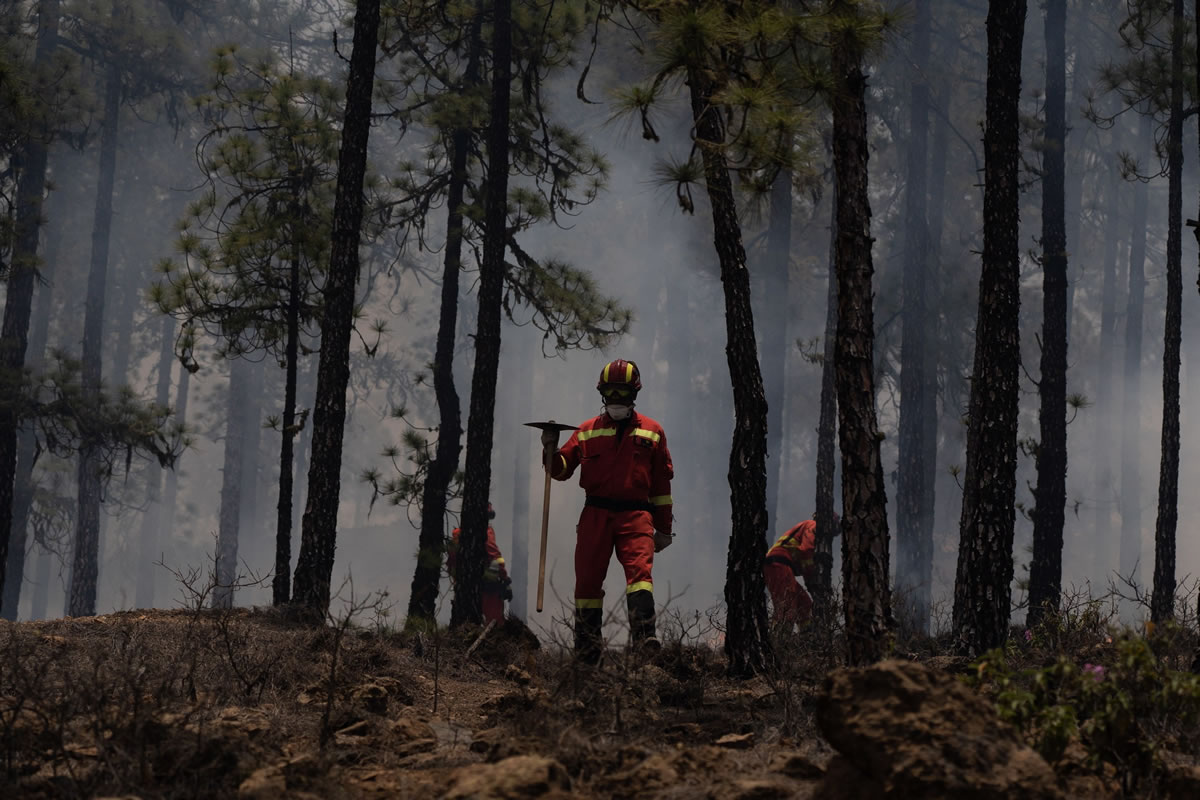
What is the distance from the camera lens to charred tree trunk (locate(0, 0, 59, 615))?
13047 millimetres

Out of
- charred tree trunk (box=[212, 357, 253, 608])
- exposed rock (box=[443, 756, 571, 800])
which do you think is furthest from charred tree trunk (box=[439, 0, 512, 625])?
charred tree trunk (box=[212, 357, 253, 608])

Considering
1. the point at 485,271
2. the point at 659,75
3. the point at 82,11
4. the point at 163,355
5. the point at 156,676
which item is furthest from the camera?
the point at 163,355

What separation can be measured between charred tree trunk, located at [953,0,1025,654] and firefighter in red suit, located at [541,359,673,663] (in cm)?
203

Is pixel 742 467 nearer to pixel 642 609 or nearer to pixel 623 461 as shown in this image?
pixel 623 461

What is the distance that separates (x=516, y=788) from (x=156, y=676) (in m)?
2.60

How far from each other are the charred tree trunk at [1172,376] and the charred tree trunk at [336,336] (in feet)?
26.5

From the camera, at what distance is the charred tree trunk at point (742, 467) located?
6945 millimetres

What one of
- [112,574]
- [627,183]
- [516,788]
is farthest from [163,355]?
[516,788]

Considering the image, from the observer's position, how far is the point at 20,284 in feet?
54.4

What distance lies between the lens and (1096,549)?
40.2 meters

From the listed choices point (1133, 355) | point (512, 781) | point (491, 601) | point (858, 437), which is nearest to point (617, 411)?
point (858, 437)

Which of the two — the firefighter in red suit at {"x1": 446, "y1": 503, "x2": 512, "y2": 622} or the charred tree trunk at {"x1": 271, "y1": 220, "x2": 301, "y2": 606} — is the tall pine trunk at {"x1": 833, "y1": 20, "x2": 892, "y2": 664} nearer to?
the charred tree trunk at {"x1": 271, "y1": 220, "x2": 301, "y2": 606}

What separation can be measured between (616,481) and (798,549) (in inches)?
194

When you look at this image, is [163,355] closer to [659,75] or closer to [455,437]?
[455,437]
